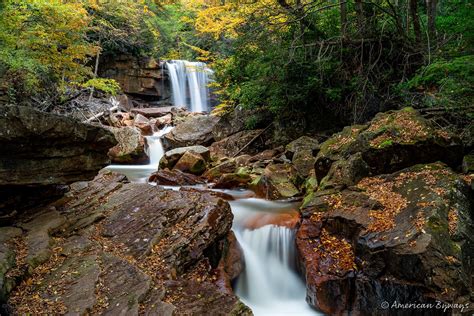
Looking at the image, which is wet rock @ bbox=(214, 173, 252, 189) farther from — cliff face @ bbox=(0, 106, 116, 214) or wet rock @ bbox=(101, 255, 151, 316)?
wet rock @ bbox=(101, 255, 151, 316)

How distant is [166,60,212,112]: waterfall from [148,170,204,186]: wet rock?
12.1 metres

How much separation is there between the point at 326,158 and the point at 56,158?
5.33 meters

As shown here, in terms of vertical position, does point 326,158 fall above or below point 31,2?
below

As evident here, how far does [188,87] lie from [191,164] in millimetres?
12670

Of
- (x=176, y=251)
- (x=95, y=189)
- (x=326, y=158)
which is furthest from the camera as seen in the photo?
(x=326, y=158)

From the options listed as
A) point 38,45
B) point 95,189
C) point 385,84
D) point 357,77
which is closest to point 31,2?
point 38,45

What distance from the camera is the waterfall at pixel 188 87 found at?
72.7 feet

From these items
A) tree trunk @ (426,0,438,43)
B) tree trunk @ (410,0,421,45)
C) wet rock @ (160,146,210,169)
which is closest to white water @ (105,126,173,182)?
wet rock @ (160,146,210,169)

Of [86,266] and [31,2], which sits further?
[31,2]

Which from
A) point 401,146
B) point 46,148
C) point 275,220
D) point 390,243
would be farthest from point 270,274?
point 46,148

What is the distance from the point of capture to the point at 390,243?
462 cm

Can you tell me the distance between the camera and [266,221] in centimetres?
704

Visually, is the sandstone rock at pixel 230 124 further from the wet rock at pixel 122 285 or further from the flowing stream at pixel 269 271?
the wet rock at pixel 122 285

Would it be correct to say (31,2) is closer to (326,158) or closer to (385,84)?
(326,158)
